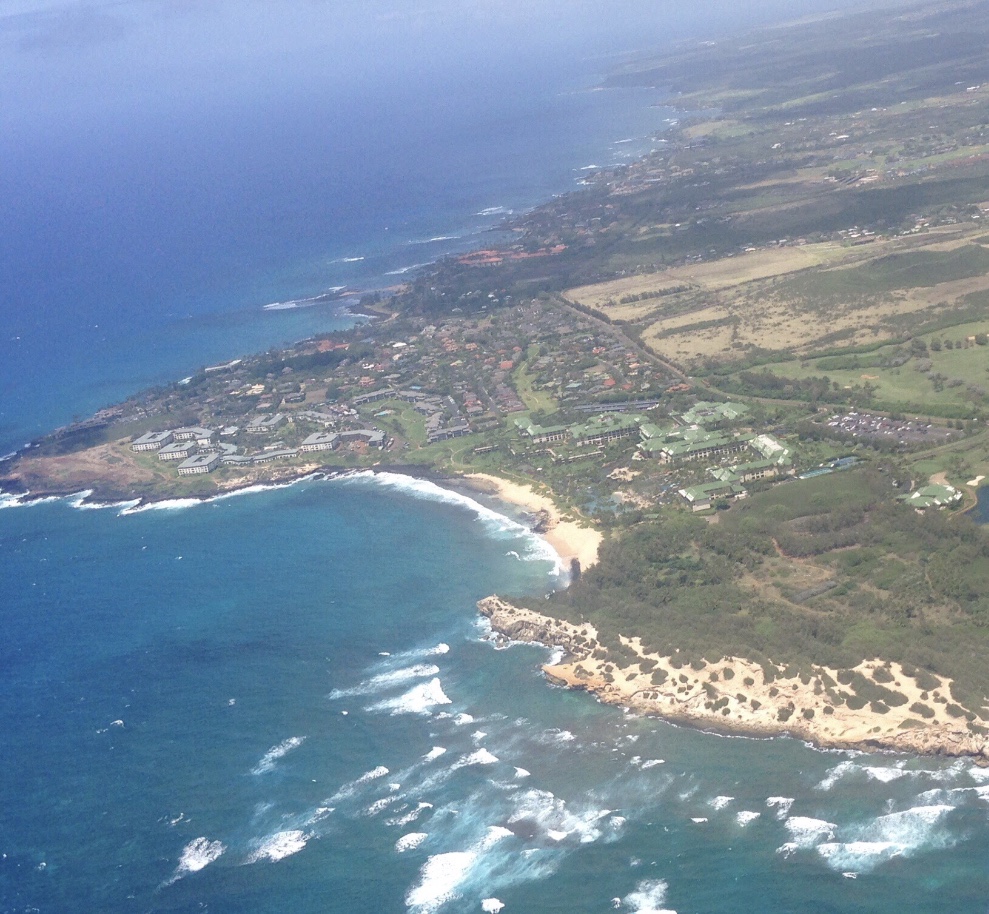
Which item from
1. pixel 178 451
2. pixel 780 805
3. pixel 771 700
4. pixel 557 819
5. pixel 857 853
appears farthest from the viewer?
pixel 178 451

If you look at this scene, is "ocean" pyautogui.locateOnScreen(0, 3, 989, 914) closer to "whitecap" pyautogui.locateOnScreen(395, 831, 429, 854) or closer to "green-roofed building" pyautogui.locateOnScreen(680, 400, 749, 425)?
"whitecap" pyautogui.locateOnScreen(395, 831, 429, 854)

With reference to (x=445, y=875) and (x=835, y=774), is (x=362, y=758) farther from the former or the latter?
(x=835, y=774)

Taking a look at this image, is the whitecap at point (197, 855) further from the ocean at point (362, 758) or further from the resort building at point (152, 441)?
the resort building at point (152, 441)

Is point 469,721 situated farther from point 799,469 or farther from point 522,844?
point 799,469

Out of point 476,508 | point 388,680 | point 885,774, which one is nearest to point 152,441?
point 476,508

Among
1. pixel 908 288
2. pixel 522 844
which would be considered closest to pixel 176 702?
pixel 522 844

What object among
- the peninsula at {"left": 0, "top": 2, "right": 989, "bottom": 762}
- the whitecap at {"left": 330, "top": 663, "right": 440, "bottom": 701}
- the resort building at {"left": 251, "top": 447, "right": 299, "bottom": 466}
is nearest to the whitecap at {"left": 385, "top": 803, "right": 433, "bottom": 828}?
the whitecap at {"left": 330, "top": 663, "right": 440, "bottom": 701}
